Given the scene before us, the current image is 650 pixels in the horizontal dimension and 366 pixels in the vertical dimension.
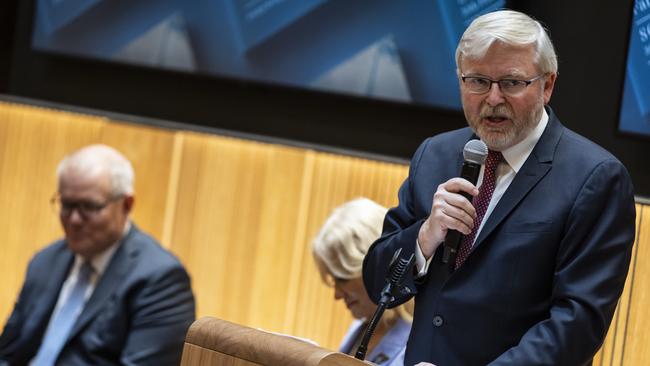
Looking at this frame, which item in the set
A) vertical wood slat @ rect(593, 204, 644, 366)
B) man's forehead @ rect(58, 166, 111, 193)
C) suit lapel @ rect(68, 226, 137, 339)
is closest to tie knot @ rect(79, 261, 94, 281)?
suit lapel @ rect(68, 226, 137, 339)

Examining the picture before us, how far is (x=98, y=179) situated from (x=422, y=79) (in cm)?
119

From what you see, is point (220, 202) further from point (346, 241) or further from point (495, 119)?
point (495, 119)

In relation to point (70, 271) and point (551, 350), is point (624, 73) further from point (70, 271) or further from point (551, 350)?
point (70, 271)

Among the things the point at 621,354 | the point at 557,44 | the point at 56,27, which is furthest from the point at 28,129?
the point at 621,354

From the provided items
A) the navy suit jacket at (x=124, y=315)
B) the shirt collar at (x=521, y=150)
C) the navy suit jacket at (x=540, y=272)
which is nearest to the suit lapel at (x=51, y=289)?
the navy suit jacket at (x=124, y=315)

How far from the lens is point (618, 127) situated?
3377 millimetres

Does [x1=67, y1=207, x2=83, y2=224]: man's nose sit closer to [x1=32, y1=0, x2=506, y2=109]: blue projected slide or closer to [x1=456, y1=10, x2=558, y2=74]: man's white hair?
[x1=32, y1=0, x2=506, y2=109]: blue projected slide

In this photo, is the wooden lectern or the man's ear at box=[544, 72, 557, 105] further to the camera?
the man's ear at box=[544, 72, 557, 105]

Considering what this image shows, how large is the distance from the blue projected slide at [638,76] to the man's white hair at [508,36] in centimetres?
114

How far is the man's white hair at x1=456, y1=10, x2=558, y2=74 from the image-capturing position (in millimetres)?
2188

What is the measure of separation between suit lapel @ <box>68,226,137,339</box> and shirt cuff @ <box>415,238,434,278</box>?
157 centimetres

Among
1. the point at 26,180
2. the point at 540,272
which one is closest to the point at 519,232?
the point at 540,272

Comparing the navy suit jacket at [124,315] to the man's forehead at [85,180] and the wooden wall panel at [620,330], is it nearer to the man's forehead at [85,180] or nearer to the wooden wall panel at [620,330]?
the man's forehead at [85,180]

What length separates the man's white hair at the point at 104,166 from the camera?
3.80 m
